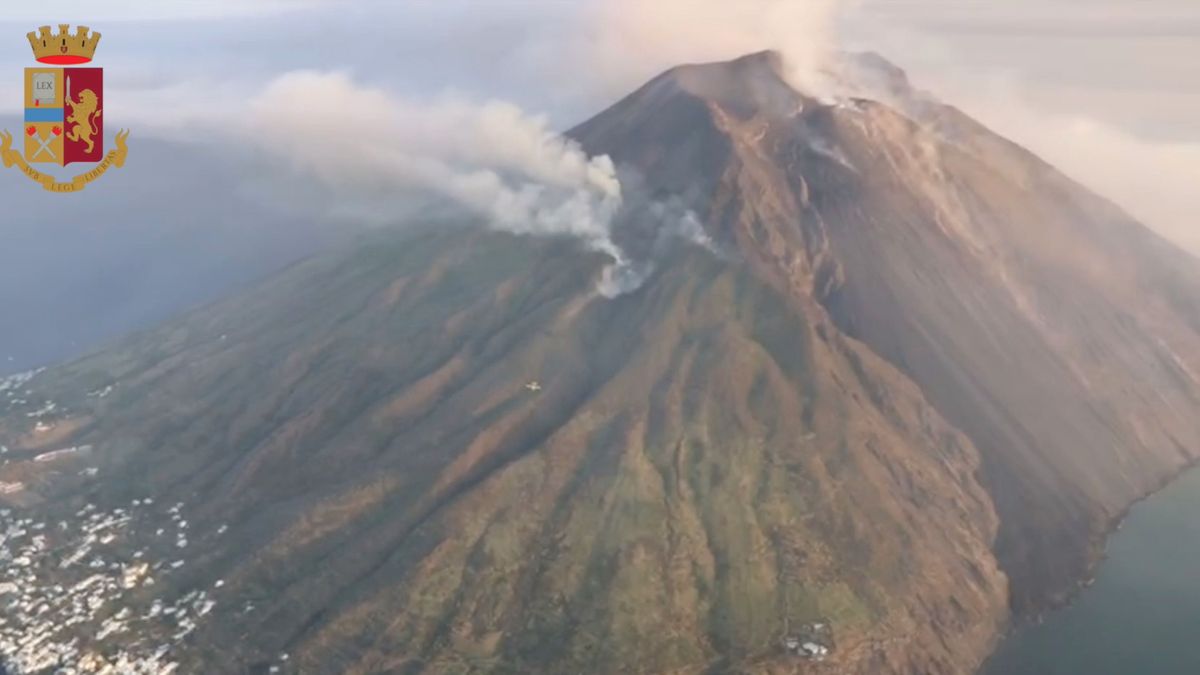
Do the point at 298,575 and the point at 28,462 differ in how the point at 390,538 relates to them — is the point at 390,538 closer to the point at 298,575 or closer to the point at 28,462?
the point at 298,575

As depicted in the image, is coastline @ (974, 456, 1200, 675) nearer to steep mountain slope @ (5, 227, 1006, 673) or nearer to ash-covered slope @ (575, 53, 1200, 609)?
ash-covered slope @ (575, 53, 1200, 609)

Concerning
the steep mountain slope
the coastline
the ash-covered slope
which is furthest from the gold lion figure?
the coastline

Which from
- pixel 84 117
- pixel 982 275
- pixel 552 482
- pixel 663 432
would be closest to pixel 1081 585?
pixel 663 432

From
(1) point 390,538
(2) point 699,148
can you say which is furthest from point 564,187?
(1) point 390,538

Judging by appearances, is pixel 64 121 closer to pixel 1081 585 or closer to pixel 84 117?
pixel 84 117

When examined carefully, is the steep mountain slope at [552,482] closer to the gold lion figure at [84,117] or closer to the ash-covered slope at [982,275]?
the ash-covered slope at [982,275]

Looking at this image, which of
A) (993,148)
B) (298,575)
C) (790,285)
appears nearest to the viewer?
(298,575)
